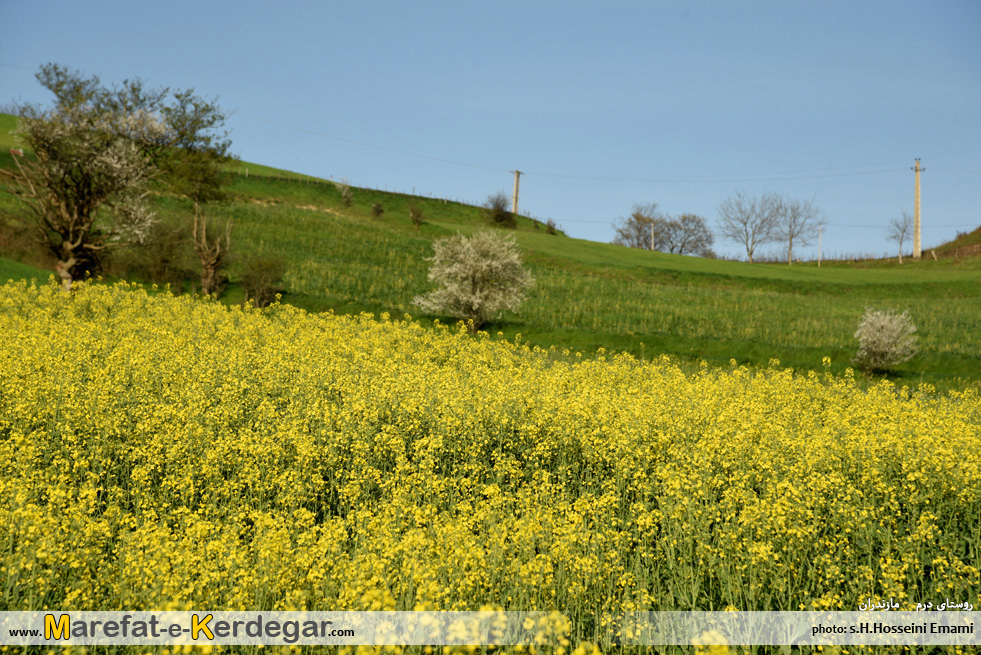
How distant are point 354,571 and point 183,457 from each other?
15.2ft

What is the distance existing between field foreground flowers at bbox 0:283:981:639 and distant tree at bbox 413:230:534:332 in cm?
1797

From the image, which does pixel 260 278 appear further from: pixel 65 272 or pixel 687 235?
pixel 687 235

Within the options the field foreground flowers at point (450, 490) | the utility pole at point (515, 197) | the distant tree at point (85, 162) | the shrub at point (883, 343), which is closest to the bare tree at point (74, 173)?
the distant tree at point (85, 162)

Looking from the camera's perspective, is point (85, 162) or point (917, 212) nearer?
point (85, 162)

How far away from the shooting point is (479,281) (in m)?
32.9

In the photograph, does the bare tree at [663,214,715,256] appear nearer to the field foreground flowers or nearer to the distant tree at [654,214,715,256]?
the distant tree at [654,214,715,256]

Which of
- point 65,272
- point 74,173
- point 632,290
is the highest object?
point 74,173

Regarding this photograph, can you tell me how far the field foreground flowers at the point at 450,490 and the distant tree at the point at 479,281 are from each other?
59.0 ft

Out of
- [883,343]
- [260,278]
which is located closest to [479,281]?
[260,278]

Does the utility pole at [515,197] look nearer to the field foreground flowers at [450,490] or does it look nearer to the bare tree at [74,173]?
the bare tree at [74,173]

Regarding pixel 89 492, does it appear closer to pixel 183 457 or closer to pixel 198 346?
pixel 183 457

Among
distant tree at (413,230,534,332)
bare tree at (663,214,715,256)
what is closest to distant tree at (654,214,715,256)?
bare tree at (663,214,715,256)

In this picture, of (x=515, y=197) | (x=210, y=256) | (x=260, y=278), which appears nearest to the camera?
(x=210, y=256)

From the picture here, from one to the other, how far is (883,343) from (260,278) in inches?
1243
